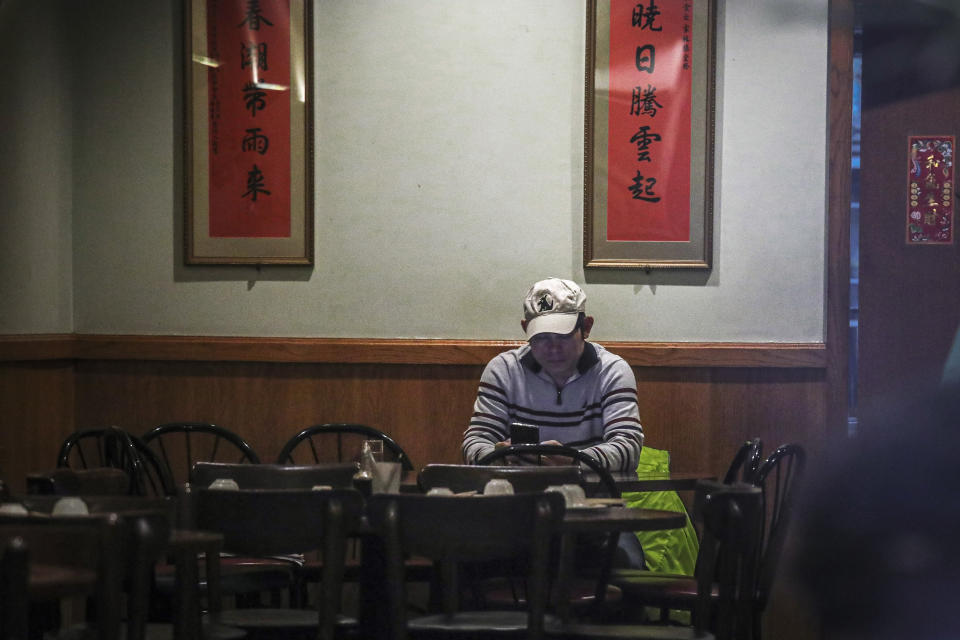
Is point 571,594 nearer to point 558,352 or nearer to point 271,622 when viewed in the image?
point 271,622

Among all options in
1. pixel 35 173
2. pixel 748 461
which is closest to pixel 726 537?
pixel 748 461

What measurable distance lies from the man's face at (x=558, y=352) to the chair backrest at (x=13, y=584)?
2483 mm

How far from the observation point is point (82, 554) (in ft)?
5.67

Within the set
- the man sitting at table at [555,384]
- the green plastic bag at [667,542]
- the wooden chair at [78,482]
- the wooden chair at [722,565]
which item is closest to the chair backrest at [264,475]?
the wooden chair at [78,482]

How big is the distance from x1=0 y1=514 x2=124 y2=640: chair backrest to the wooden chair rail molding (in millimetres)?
2743

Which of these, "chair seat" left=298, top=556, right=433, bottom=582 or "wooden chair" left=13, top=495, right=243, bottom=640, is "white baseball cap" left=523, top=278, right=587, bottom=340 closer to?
"chair seat" left=298, top=556, right=433, bottom=582

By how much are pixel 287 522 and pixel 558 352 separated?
1684 millimetres

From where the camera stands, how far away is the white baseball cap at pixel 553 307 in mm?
3887

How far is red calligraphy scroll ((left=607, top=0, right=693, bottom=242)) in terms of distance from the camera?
14.9 ft

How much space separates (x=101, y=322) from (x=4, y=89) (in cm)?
102

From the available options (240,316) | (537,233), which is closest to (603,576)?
(537,233)

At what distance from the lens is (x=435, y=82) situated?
15.3 feet

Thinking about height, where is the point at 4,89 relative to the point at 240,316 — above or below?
above

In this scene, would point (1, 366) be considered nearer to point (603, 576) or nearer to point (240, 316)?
point (240, 316)
